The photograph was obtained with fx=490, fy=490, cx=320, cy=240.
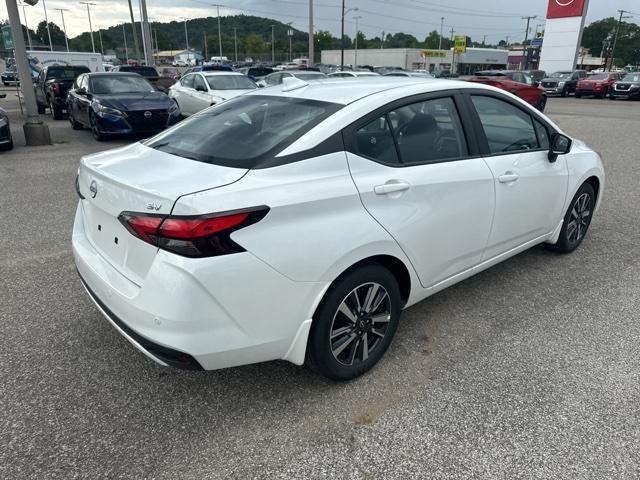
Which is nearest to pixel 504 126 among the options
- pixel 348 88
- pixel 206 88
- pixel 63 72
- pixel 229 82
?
pixel 348 88

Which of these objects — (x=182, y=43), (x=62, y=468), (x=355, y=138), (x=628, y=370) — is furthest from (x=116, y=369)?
(x=182, y=43)

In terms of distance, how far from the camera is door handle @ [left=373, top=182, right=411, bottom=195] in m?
2.60

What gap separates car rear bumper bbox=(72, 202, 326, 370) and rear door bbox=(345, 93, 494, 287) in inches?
25.5

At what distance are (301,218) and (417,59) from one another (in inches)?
3165

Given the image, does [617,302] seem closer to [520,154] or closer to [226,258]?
[520,154]

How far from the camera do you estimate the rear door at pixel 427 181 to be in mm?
2637

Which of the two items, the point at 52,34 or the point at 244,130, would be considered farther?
the point at 52,34

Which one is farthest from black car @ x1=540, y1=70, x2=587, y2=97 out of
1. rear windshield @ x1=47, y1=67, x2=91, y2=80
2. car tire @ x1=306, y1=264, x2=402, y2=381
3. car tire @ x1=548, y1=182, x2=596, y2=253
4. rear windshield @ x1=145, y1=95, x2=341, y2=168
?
car tire @ x1=306, y1=264, x2=402, y2=381

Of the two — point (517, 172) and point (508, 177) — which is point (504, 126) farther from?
point (508, 177)

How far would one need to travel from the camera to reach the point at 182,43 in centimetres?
15075

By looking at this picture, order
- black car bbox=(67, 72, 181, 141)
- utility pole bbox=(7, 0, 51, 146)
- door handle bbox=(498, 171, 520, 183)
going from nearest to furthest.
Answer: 1. door handle bbox=(498, 171, 520, 183)
2. utility pole bbox=(7, 0, 51, 146)
3. black car bbox=(67, 72, 181, 141)

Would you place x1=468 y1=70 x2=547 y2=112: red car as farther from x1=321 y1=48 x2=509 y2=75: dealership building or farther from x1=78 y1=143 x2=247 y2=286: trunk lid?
x1=321 y1=48 x2=509 y2=75: dealership building

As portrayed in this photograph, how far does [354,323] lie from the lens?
267cm

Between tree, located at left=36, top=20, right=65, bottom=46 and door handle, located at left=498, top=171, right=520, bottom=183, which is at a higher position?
tree, located at left=36, top=20, right=65, bottom=46
